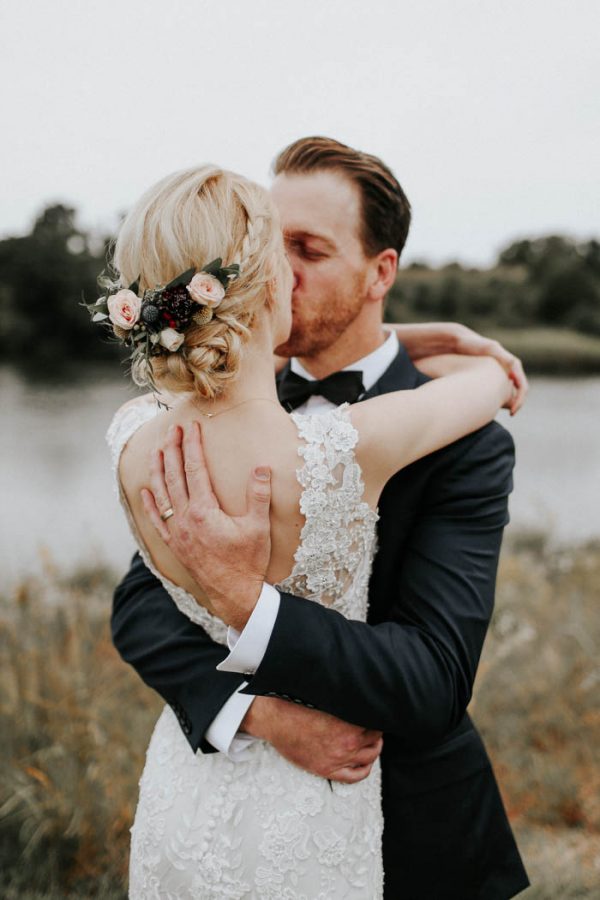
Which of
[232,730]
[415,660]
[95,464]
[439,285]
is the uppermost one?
[415,660]

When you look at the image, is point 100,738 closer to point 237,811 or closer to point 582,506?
point 237,811

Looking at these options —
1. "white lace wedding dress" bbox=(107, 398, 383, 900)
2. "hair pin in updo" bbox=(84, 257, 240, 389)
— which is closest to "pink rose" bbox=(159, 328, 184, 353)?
"hair pin in updo" bbox=(84, 257, 240, 389)

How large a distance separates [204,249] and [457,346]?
3.67 ft

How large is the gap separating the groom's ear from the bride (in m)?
0.61

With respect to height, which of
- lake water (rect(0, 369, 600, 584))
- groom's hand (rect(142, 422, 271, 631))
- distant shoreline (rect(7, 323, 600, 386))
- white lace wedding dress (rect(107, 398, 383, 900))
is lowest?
lake water (rect(0, 369, 600, 584))

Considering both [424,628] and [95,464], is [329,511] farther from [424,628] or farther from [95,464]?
[95,464]

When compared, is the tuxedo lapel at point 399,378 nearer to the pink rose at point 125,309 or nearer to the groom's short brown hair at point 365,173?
the groom's short brown hair at point 365,173

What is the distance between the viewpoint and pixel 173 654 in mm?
1870

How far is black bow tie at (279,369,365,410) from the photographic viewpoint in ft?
7.25

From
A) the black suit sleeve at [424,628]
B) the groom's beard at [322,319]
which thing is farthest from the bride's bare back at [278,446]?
the groom's beard at [322,319]

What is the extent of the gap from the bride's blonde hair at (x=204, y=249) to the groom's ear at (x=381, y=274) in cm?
88

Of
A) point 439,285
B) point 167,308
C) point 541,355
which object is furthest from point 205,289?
point 541,355

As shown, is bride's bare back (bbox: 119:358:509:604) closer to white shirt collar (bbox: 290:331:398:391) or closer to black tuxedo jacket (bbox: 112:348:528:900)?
black tuxedo jacket (bbox: 112:348:528:900)

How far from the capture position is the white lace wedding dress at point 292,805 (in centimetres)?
156
